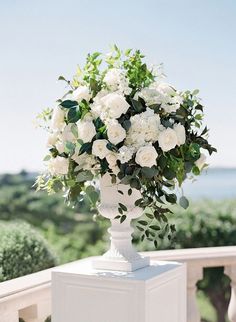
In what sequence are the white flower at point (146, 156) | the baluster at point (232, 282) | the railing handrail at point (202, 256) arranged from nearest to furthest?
the white flower at point (146, 156) < the railing handrail at point (202, 256) < the baluster at point (232, 282)

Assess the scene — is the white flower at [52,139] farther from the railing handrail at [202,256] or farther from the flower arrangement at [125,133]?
the railing handrail at [202,256]

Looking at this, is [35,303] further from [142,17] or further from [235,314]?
[142,17]

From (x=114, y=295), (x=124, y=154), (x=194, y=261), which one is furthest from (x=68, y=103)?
(x=194, y=261)

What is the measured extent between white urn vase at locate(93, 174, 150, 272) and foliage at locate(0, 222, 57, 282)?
1.09 meters

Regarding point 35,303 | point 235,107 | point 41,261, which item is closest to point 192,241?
point 41,261

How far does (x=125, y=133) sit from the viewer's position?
6.61 ft

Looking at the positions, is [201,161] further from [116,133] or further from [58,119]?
[58,119]

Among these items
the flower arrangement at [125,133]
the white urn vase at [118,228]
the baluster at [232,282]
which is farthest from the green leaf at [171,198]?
the baluster at [232,282]

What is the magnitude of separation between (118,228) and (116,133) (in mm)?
386

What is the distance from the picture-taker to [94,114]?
208 cm

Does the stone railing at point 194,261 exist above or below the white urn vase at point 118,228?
below

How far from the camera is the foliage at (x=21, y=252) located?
3.23 meters

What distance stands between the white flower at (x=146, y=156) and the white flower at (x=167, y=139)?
4 centimetres

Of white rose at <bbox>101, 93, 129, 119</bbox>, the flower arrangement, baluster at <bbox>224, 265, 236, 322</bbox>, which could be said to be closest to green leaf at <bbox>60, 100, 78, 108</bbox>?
the flower arrangement
